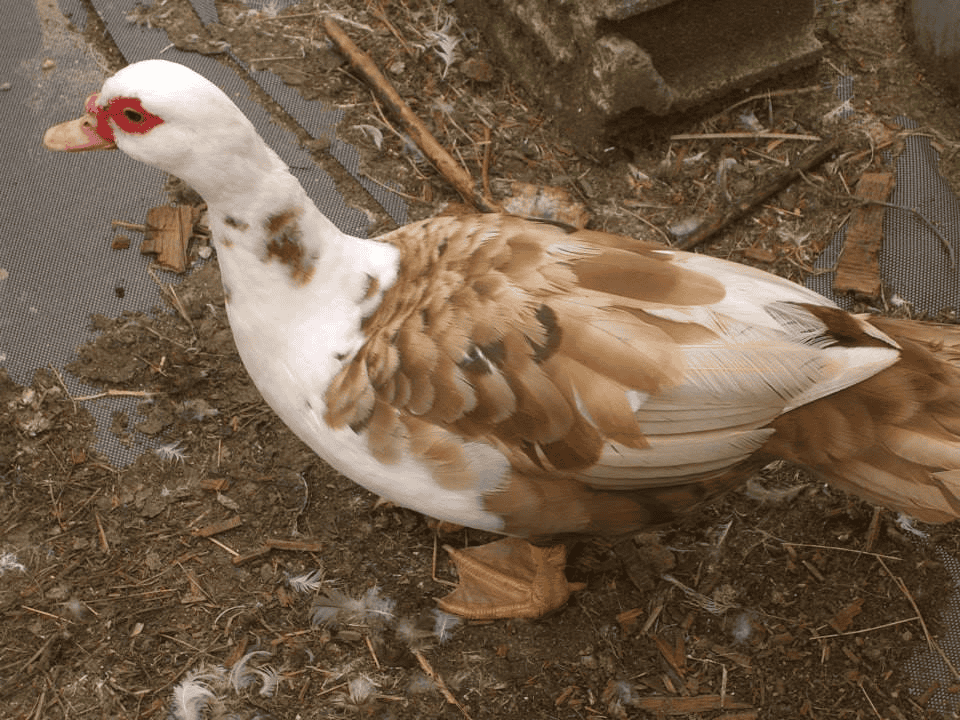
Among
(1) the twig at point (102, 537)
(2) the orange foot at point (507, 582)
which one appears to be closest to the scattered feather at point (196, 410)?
(1) the twig at point (102, 537)

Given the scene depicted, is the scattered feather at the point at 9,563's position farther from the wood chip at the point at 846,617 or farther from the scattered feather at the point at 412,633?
the wood chip at the point at 846,617

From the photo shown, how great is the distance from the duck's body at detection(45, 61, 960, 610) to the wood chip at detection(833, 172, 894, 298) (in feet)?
3.43

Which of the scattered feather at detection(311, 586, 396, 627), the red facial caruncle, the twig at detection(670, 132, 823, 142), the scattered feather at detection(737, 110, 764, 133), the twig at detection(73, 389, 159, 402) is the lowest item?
the scattered feather at detection(311, 586, 396, 627)

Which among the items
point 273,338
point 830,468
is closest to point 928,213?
point 830,468

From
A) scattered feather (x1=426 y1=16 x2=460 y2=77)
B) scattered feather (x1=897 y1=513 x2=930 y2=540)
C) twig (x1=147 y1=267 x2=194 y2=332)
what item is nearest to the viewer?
scattered feather (x1=897 y1=513 x2=930 y2=540)

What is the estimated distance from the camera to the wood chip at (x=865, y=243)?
2.98 m

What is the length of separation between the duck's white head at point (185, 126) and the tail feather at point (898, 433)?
1267 millimetres

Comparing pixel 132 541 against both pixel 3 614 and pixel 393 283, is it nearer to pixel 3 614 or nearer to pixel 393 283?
pixel 3 614

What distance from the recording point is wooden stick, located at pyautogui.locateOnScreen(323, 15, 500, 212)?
317 centimetres

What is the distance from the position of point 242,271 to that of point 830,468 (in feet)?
4.54

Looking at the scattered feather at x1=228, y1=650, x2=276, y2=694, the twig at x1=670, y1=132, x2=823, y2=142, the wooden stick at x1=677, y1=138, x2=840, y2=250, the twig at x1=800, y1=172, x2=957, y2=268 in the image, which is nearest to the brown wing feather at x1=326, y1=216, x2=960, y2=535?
the scattered feather at x1=228, y1=650, x2=276, y2=694

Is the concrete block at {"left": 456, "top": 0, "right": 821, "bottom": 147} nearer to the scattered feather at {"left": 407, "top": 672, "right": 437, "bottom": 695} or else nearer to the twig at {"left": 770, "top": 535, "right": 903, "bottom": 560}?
the twig at {"left": 770, "top": 535, "right": 903, "bottom": 560}

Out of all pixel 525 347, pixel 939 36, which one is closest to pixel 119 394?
pixel 525 347

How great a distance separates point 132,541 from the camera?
8.41 feet
